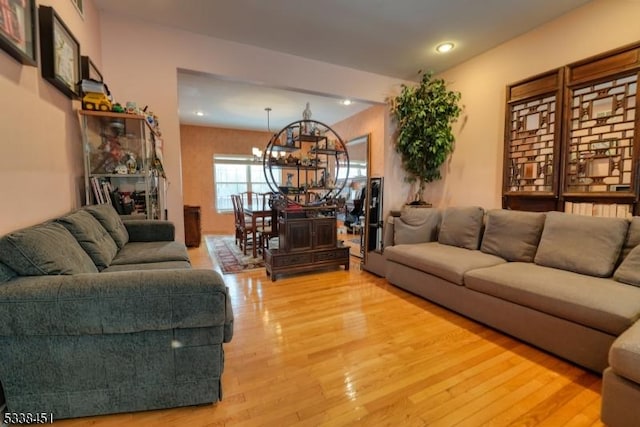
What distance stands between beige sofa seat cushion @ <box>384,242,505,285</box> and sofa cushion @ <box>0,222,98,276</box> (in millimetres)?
2512

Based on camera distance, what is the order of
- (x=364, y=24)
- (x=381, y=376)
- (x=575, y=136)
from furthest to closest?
1. (x=364, y=24)
2. (x=575, y=136)
3. (x=381, y=376)

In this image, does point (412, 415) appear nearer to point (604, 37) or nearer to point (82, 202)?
point (82, 202)

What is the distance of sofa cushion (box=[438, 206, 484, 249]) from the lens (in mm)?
2926

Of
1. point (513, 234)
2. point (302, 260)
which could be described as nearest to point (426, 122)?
point (513, 234)

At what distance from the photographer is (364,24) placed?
8.73ft

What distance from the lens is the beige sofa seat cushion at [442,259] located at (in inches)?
95.7

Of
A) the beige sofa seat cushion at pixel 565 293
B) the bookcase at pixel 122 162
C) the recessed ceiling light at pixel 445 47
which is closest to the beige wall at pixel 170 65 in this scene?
the bookcase at pixel 122 162

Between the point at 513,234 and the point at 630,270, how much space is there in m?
0.79

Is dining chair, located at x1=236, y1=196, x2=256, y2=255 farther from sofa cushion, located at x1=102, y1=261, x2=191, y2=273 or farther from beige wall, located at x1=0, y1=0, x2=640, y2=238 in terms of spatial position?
sofa cushion, located at x1=102, y1=261, x2=191, y2=273

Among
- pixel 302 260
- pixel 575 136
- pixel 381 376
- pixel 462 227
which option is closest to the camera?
pixel 381 376

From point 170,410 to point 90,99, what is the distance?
7.47 feet

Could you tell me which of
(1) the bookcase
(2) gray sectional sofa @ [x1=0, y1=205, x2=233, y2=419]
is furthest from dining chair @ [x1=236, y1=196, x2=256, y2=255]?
(2) gray sectional sofa @ [x1=0, y1=205, x2=233, y2=419]

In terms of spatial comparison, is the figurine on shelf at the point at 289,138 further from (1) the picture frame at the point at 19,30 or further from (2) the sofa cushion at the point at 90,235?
(1) the picture frame at the point at 19,30

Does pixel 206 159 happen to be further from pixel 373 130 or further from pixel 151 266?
pixel 151 266
